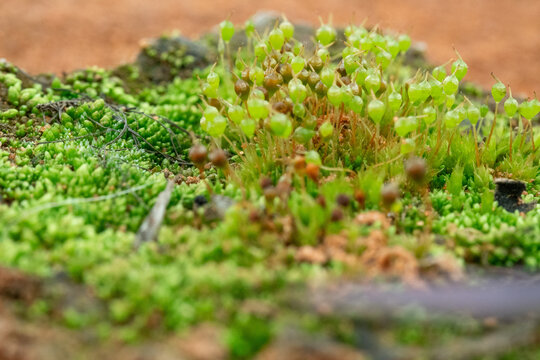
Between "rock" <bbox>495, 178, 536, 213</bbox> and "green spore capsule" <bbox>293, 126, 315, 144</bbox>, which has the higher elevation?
"green spore capsule" <bbox>293, 126, 315, 144</bbox>

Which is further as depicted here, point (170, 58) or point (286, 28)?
point (170, 58)

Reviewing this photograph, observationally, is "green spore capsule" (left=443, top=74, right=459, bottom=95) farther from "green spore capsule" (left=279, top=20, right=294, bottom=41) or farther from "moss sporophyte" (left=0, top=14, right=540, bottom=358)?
"green spore capsule" (left=279, top=20, right=294, bottom=41)

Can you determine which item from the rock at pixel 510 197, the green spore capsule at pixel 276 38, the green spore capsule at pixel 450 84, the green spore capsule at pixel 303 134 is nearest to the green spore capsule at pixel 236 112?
the green spore capsule at pixel 303 134

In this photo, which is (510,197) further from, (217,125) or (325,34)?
(217,125)

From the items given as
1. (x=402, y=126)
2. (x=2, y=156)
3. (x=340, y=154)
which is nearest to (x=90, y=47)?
(x=2, y=156)

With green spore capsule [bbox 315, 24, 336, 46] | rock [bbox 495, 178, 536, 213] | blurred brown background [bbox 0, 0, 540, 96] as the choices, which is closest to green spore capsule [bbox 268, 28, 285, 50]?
green spore capsule [bbox 315, 24, 336, 46]

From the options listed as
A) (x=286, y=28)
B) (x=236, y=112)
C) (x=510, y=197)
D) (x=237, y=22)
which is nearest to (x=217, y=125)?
(x=236, y=112)

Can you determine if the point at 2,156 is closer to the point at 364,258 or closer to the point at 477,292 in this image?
the point at 364,258
